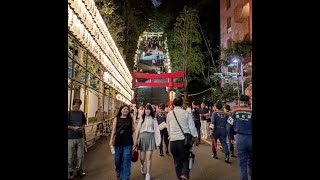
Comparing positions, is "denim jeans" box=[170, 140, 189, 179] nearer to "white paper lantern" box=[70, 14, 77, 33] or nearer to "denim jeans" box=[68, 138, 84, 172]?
"denim jeans" box=[68, 138, 84, 172]

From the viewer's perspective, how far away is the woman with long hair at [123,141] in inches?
251

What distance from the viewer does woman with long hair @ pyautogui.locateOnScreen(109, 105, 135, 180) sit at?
20.9ft

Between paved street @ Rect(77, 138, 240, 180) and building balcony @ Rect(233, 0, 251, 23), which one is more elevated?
building balcony @ Rect(233, 0, 251, 23)

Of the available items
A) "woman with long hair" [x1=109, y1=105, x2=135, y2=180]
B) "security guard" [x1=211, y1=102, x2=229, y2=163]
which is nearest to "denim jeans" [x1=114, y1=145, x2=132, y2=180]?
"woman with long hair" [x1=109, y1=105, x2=135, y2=180]

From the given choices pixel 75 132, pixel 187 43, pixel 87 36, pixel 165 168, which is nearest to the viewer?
pixel 75 132

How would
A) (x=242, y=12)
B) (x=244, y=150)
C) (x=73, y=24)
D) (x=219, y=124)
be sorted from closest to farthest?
1. (x=244, y=150)
2. (x=73, y=24)
3. (x=219, y=124)
4. (x=242, y=12)

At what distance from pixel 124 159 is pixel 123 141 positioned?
0.41m

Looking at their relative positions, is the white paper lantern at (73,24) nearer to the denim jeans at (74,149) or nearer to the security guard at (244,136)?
the denim jeans at (74,149)

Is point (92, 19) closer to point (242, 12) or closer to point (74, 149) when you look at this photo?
point (74, 149)

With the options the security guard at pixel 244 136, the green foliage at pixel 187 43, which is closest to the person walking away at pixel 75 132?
the security guard at pixel 244 136

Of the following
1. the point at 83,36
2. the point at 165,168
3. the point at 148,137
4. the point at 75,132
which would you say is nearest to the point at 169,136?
the point at 148,137

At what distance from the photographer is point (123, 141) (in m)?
6.39
